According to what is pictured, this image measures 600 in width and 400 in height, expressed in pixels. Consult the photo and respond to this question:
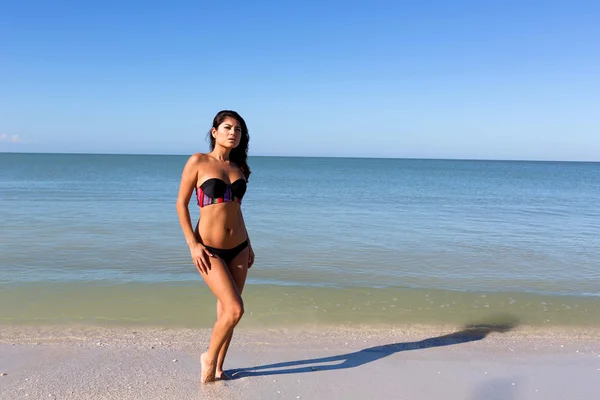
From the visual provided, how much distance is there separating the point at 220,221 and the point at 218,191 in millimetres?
230

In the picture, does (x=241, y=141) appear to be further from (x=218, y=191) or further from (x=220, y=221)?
(x=220, y=221)

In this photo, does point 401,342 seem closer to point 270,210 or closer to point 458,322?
point 458,322

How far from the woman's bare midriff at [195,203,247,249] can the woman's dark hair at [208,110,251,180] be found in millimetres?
328

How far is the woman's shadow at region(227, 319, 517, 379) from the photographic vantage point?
444cm

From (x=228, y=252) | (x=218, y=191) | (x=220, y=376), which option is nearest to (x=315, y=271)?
(x=220, y=376)

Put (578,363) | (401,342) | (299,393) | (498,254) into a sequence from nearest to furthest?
(299,393)
(578,363)
(401,342)
(498,254)

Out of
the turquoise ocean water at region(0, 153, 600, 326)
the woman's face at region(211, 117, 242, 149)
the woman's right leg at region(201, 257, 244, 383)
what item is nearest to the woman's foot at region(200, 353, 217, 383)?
the woman's right leg at region(201, 257, 244, 383)

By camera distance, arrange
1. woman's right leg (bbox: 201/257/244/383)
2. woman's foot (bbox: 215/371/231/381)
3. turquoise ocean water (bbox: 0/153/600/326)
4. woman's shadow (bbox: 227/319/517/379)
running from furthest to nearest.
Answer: turquoise ocean water (bbox: 0/153/600/326) → woman's shadow (bbox: 227/319/517/379) → woman's foot (bbox: 215/371/231/381) → woman's right leg (bbox: 201/257/244/383)

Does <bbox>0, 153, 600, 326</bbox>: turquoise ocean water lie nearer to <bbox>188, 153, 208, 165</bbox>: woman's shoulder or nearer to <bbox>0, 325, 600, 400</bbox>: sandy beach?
<bbox>0, 325, 600, 400</bbox>: sandy beach

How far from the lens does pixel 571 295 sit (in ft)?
24.6

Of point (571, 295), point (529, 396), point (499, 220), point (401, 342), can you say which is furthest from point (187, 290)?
point (499, 220)

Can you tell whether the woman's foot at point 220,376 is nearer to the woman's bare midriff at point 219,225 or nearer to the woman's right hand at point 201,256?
the woman's right hand at point 201,256

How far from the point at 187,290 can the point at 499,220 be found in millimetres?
12176

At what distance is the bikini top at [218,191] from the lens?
379cm
